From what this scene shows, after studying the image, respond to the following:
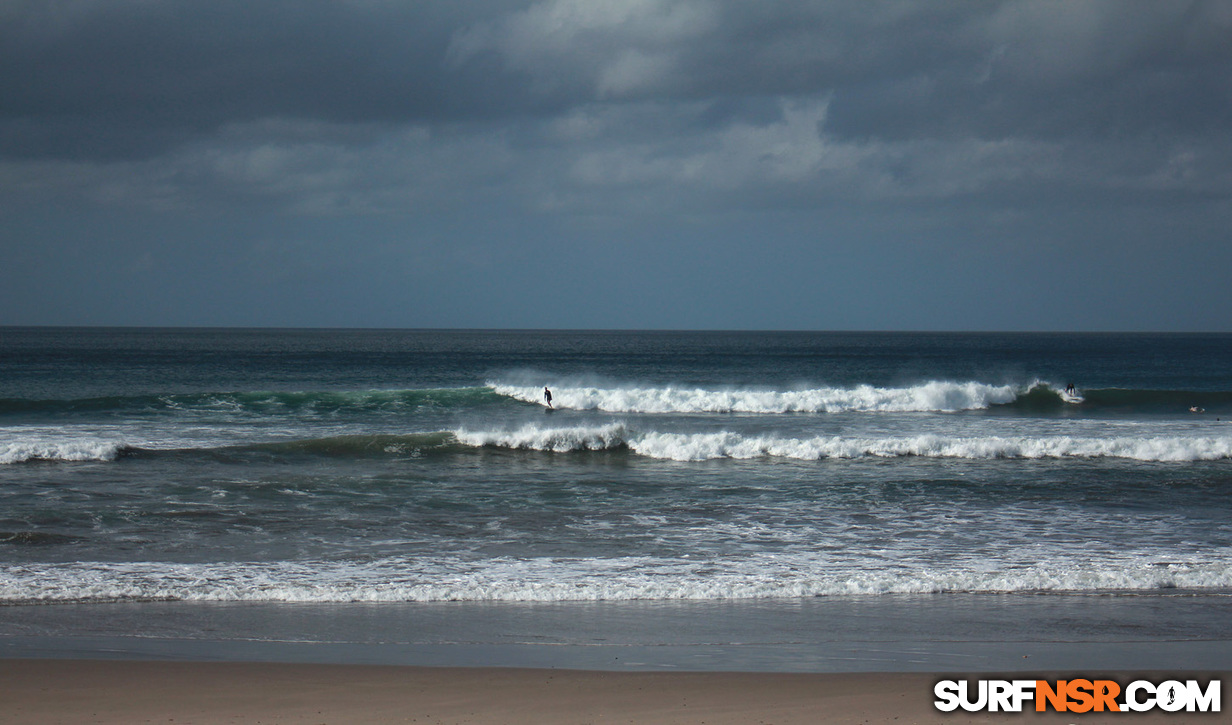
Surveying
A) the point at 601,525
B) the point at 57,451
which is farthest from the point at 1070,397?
the point at 57,451

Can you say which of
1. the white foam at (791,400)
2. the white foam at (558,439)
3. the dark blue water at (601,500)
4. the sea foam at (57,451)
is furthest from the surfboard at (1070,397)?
the sea foam at (57,451)

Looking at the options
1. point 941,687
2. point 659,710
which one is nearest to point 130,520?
point 659,710

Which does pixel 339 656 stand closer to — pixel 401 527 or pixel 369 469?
pixel 401 527

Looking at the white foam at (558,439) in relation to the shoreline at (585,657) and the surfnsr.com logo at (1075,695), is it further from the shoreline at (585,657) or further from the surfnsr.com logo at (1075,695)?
the surfnsr.com logo at (1075,695)

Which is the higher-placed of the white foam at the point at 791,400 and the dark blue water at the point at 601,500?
the white foam at the point at 791,400

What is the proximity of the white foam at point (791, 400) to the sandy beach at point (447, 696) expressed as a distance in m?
25.2

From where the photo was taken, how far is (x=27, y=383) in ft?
140

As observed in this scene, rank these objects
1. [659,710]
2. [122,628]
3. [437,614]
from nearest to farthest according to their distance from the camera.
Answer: [659,710]
[122,628]
[437,614]

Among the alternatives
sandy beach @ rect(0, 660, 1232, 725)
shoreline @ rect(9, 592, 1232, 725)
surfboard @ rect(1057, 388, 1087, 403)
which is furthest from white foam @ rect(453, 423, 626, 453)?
surfboard @ rect(1057, 388, 1087, 403)

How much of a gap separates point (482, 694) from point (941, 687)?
11.1 ft

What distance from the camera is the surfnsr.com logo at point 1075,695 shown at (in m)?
6.14

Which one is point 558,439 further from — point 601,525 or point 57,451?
point 57,451

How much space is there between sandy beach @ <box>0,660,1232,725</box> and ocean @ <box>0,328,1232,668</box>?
2.68 feet

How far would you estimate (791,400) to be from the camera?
108ft
